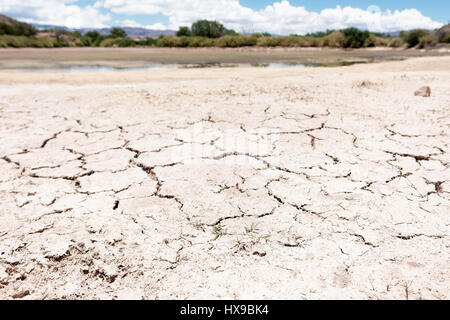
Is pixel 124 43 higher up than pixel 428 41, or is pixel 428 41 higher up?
pixel 124 43

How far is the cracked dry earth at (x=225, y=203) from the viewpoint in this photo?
47.5 inches

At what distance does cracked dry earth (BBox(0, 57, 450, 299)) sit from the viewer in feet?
3.96

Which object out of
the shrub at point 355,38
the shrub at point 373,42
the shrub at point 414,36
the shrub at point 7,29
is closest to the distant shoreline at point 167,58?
the shrub at point 414,36

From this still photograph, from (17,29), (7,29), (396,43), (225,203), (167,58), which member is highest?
(17,29)

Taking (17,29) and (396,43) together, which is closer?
(396,43)


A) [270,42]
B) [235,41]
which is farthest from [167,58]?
[270,42]

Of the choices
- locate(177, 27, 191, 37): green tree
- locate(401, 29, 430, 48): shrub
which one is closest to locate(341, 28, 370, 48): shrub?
locate(401, 29, 430, 48): shrub

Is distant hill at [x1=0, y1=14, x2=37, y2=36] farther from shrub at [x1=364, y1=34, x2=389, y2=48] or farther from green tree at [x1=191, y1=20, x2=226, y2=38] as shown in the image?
shrub at [x1=364, y1=34, x2=389, y2=48]

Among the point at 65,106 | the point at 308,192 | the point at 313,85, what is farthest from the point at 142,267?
the point at 313,85

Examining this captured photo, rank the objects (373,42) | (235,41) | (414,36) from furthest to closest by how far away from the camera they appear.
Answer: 1. (373,42)
2. (235,41)
3. (414,36)

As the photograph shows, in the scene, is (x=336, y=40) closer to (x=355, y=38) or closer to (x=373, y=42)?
(x=355, y=38)

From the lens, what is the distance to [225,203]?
1740 millimetres

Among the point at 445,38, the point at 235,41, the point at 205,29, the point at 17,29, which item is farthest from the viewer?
the point at 205,29

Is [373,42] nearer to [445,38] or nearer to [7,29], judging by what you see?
[445,38]
